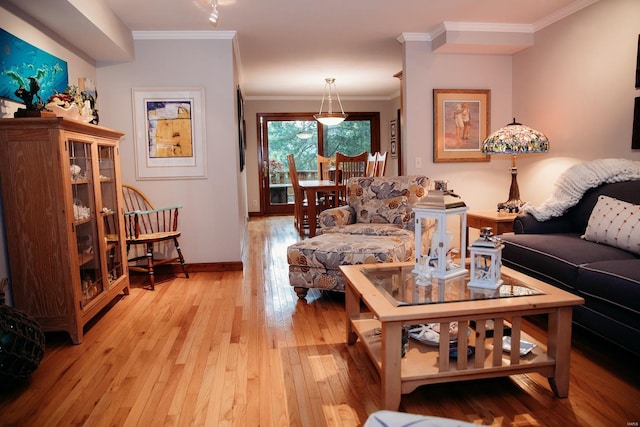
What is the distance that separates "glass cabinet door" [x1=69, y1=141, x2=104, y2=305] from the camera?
9.26 feet

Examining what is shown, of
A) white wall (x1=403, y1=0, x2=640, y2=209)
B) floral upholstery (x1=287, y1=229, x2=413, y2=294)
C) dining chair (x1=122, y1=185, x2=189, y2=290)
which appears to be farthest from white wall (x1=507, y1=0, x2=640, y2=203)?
dining chair (x1=122, y1=185, x2=189, y2=290)

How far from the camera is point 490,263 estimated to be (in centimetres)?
214

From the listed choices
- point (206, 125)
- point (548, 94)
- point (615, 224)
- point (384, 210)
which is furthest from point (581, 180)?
point (206, 125)

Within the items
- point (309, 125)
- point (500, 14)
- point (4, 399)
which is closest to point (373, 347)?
point (4, 399)

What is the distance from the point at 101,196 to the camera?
324 centimetres

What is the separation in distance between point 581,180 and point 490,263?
1.63 metres

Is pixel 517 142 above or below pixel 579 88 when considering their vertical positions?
below

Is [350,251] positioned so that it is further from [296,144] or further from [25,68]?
[296,144]

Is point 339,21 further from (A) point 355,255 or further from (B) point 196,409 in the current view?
(B) point 196,409

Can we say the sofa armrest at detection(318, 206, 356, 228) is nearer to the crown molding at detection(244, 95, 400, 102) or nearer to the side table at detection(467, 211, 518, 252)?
the side table at detection(467, 211, 518, 252)

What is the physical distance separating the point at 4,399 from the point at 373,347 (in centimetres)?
170

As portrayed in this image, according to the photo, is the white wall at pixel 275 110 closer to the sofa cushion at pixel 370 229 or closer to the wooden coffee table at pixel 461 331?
the sofa cushion at pixel 370 229

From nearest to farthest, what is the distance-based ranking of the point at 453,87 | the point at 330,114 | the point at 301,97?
the point at 453,87
the point at 330,114
the point at 301,97

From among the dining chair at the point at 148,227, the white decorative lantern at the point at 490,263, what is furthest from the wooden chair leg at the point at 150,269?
the white decorative lantern at the point at 490,263
